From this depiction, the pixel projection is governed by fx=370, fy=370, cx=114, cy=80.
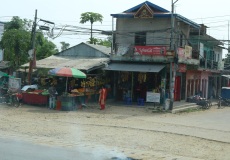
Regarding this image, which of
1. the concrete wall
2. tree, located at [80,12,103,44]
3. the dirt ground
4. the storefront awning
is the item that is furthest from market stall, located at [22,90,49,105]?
tree, located at [80,12,103,44]

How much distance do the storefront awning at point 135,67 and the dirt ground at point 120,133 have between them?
3741mm

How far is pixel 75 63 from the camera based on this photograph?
27.3m

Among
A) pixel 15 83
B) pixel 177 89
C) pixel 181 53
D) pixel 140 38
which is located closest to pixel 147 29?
pixel 140 38

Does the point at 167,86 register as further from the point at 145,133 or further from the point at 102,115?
the point at 145,133

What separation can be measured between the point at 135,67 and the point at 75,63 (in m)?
4.64

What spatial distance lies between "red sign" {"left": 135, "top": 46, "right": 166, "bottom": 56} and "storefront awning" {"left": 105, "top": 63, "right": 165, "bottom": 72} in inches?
33.5

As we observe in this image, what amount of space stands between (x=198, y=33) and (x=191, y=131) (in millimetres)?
20217

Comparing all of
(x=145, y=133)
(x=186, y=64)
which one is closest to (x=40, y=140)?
(x=145, y=133)

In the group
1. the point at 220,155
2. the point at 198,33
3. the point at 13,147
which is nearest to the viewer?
the point at 13,147

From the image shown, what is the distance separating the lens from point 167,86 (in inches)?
1083

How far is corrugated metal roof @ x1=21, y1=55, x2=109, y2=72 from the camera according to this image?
2592 centimetres

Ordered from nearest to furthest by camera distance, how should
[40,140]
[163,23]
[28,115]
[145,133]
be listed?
[40,140]
[145,133]
[28,115]
[163,23]

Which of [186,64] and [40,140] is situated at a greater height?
[186,64]

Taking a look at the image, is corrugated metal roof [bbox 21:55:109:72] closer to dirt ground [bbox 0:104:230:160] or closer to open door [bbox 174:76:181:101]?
dirt ground [bbox 0:104:230:160]
